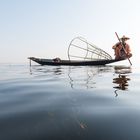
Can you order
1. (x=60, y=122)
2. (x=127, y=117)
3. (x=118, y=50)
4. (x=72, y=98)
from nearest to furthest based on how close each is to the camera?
(x=60, y=122) < (x=127, y=117) < (x=72, y=98) < (x=118, y=50)

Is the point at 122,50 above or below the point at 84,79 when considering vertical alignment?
above

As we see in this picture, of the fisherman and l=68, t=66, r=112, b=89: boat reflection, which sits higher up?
the fisherman

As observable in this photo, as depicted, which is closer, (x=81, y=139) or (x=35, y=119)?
(x=81, y=139)

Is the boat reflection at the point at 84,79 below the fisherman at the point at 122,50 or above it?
below

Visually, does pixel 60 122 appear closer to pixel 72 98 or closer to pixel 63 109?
pixel 63 109

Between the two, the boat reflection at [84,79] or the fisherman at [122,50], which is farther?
the fisherman at [122,50]

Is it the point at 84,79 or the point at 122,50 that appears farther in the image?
the point at 122,50

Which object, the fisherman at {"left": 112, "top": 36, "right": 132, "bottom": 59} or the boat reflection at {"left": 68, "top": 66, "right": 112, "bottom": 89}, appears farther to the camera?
the fisherman at {"left": 112, "top": 36, "right": 132, "bottom": 59}

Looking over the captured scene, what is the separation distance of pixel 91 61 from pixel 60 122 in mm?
33074

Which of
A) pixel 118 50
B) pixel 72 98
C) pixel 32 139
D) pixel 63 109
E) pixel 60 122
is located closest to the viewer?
pixel 32 139

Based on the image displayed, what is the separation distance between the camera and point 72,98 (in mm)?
7621

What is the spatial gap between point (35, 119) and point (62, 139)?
4.34ft

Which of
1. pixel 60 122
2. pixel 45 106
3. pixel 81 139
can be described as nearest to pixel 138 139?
pixel 81 139

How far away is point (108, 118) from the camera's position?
515cm
